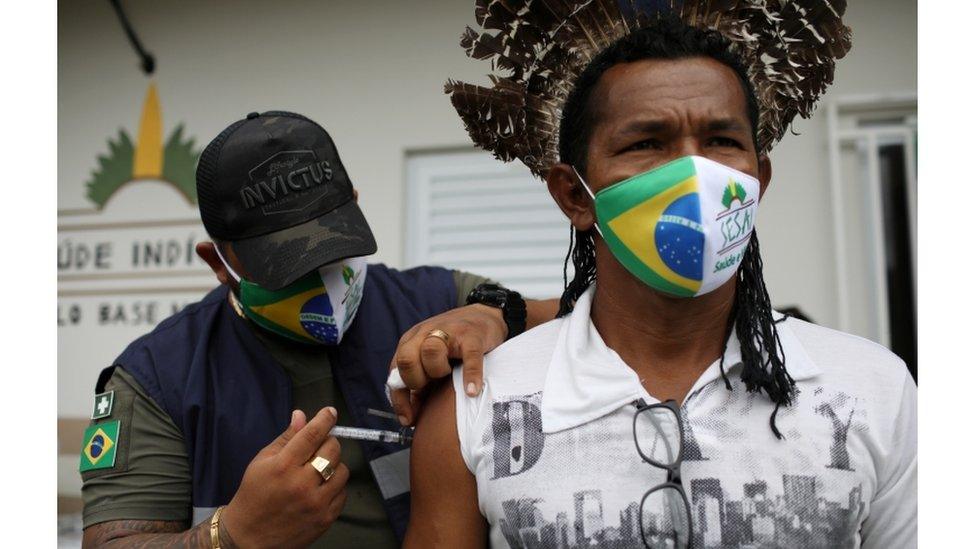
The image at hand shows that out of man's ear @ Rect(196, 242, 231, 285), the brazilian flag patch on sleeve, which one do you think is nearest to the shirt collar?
man's ear @ Rect(196, 242, 231, 285)

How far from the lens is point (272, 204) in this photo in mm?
A: 2275

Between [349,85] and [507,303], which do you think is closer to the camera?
[507,303]

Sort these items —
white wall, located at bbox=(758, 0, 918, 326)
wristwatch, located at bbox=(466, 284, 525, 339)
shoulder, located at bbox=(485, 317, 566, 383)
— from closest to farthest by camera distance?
shoulder, located at bbox=(485, 317, 566, 383)
wristwatch, located at bbox=(466, 284, 525, 339)
white wall, located at bbox=(758, 0, 918, 326)

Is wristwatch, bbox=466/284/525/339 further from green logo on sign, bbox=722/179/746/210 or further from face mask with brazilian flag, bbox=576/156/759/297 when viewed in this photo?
green logo on sign, bbox=722/179/746/210

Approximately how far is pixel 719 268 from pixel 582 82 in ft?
1.83

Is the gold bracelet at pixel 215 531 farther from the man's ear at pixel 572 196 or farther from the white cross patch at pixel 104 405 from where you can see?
the man's ear at pixel 572 196

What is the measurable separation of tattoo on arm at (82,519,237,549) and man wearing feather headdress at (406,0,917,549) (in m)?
0.51

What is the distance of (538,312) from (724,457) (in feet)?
2.85

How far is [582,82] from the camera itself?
196 cm

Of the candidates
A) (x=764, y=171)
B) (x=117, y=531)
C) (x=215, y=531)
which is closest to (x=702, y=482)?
(x=764, y=171)

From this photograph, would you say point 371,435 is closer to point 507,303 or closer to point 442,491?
point 442,491

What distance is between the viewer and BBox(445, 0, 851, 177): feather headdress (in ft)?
6.48

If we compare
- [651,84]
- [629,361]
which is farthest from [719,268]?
[651,84]

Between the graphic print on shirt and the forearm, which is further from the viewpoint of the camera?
the forearm
